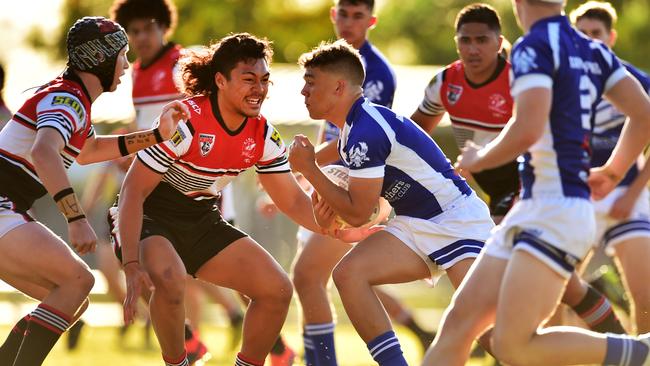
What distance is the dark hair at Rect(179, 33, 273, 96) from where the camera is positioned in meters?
6.60

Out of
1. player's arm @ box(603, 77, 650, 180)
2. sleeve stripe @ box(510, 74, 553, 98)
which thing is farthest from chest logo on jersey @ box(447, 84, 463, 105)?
sleeve stripe @ box(510, 74, 553, 98)

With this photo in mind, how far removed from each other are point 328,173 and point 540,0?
1.86 metres

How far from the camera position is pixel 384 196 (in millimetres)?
6371

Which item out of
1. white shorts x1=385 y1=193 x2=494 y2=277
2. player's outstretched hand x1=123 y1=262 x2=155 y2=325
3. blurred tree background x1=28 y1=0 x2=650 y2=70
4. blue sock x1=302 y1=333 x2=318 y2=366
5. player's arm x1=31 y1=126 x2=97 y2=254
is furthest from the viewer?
blurred tree background x1=28 y1=0 x2=650 y2=70

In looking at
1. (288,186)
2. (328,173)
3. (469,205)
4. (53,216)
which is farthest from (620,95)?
(53,216)

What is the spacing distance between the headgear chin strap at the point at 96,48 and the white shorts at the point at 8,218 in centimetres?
75

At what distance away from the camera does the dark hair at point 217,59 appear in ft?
21.7

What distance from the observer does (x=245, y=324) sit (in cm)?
668

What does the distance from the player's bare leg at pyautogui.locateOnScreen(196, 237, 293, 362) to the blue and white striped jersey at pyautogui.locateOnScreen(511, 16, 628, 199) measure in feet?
6.01

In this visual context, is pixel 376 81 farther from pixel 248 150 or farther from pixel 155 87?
pixel 155 87

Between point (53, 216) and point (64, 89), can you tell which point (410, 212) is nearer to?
point (64, 89)

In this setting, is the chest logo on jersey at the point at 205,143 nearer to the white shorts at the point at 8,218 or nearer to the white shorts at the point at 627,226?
the white shorts at the point at 8,218

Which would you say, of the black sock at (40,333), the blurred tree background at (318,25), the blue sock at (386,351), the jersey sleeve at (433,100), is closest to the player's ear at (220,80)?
the black sock at (40,333)

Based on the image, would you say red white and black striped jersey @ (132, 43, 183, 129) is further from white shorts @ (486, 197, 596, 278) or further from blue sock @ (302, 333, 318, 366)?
white shorts @ (486, 197, 596, 278)
